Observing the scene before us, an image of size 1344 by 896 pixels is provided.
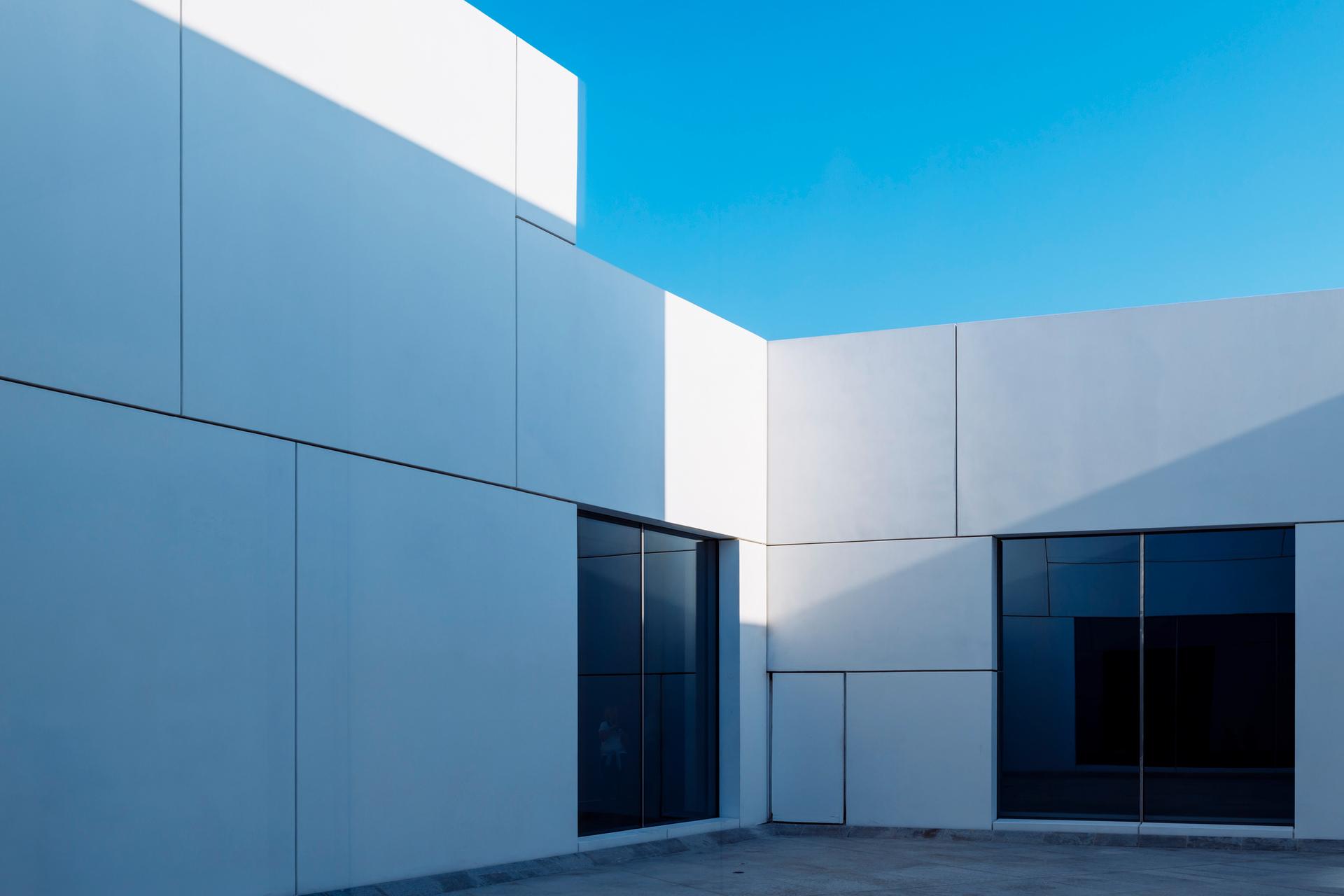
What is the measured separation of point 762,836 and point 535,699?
501 cm

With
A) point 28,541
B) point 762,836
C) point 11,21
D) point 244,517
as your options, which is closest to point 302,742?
point 244,517

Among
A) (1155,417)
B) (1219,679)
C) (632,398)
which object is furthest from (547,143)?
(1219,679)

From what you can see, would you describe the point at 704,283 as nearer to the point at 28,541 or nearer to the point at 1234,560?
the point at 1234,560

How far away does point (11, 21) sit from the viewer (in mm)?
8023

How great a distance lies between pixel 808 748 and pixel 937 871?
13.2ft

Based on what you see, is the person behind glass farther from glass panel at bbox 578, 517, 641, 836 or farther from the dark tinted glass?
the dark tinted glass

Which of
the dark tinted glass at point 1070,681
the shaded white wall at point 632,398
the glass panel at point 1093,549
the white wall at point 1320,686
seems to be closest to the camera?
the shaded white wall at point 632,398

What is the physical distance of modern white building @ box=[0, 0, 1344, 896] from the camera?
27.3 ft

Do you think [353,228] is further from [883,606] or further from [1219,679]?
[1219,679]

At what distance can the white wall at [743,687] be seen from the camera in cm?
1609

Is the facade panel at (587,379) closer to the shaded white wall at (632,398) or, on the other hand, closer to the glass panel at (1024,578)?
the shaded white wall at (632,398)

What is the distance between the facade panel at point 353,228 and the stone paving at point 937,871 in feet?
13.2

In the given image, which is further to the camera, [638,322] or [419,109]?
[638,322]

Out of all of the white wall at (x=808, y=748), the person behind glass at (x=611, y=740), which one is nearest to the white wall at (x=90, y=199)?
the person behind glass at (x=611, y=740)
